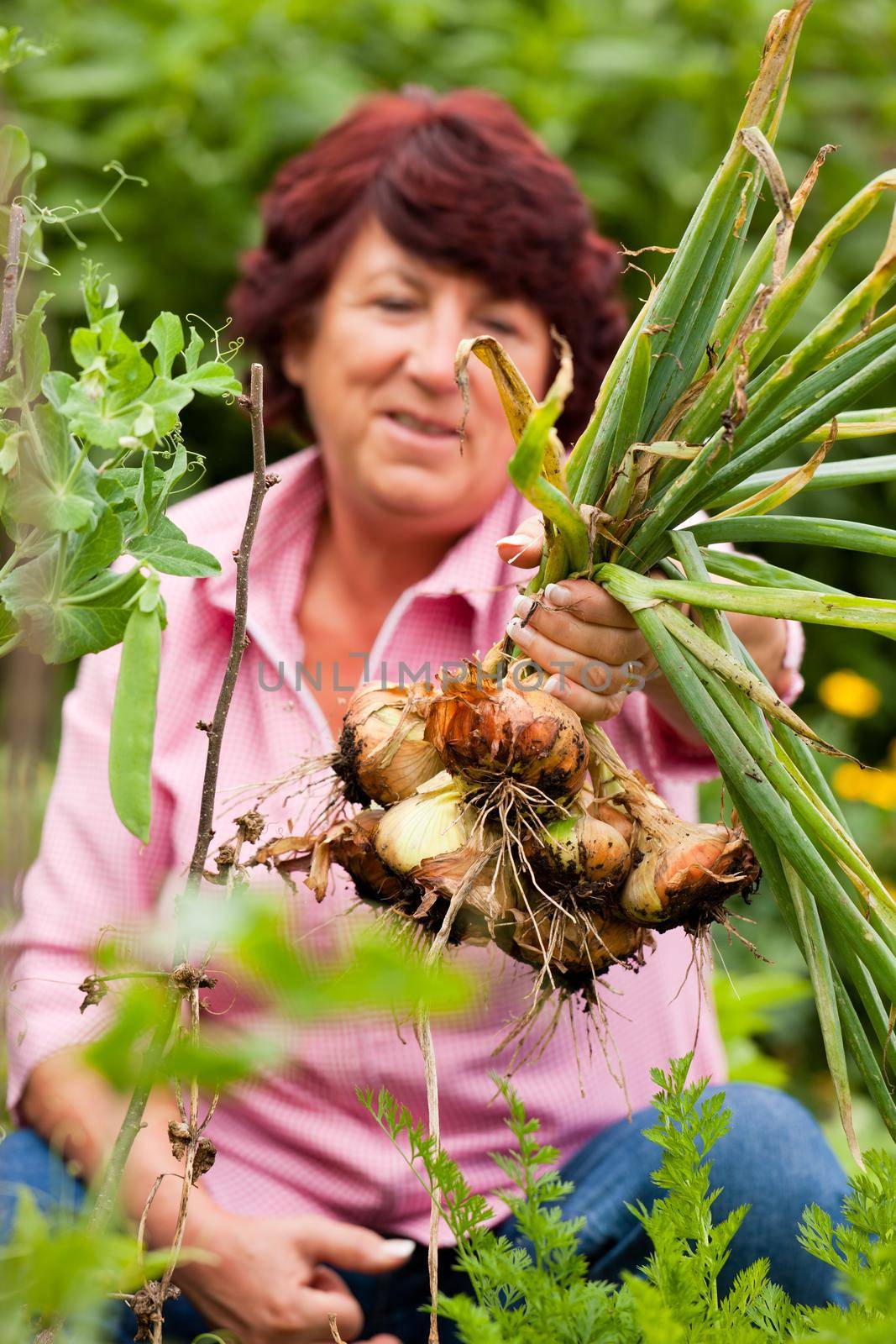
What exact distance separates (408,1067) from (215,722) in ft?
2.30

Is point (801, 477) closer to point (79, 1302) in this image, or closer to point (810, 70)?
point (79, 1302)

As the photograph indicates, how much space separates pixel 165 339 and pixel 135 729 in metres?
0.18

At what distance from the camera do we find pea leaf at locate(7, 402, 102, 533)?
23.4 inches

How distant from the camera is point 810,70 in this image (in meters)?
2.64

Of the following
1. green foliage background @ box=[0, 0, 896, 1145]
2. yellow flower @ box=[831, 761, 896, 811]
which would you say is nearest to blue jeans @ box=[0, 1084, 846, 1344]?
green foliage background @ box=[0, 0, 896, 1145]

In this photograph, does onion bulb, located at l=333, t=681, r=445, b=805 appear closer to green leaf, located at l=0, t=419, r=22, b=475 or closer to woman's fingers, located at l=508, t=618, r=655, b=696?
woman's fingers, located at l=508, t=618, r=655, b=696

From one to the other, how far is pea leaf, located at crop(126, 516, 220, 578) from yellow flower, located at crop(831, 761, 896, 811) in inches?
80.9

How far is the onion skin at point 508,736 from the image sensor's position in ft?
2.43

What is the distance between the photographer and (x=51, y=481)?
0.61 m

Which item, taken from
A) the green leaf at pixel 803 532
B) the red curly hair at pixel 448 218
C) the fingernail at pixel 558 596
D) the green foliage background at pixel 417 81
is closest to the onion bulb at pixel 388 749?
the fingernail at pixel 558 596

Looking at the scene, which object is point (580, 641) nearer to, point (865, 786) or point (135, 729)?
point (135, 729)

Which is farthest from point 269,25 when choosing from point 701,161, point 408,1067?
point 408,1067

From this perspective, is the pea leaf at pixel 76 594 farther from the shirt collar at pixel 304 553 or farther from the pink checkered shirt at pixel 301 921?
the shirt collar at pixel 304 553

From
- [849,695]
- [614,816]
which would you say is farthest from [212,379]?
→ [849,695]
